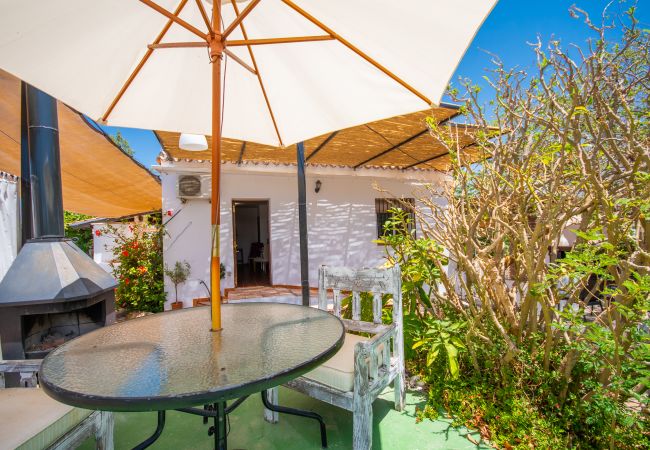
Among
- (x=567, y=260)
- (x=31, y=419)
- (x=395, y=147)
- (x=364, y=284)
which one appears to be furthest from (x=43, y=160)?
(x=395, y=147)

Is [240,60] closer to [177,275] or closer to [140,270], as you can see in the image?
[177,275]

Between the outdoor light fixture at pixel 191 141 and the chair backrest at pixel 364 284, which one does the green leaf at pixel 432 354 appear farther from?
the outdoor light fixture at pixel 191 141

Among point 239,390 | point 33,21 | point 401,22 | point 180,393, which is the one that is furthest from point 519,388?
point 33,21

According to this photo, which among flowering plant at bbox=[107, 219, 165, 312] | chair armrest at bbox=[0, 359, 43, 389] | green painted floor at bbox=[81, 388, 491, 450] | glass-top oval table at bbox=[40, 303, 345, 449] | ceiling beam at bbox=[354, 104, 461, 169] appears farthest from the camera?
flowering plant at bbox=[107, 219, 165, 312]

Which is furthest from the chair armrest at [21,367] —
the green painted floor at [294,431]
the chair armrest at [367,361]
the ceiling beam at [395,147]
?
the ceiling beam at [395,147]

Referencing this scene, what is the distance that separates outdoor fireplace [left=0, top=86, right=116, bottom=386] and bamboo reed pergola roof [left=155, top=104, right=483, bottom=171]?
1.58 meters

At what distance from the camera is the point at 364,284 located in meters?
2.56

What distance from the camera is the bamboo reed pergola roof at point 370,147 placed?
14.5 ft

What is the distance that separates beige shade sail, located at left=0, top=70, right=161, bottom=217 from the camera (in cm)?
326

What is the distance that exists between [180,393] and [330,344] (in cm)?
65

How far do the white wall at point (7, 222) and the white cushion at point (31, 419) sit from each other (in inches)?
106

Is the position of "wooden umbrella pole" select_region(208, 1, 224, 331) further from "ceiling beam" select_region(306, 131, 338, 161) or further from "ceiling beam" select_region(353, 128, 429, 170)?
"ceiling beam" select_region(353, 128, 429, 170)

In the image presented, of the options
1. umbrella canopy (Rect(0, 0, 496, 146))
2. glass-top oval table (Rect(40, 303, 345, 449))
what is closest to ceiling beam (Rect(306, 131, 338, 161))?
umbrella canopy (Rect(0, 0, 496, 146))

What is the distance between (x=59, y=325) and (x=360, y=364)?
3.32m
